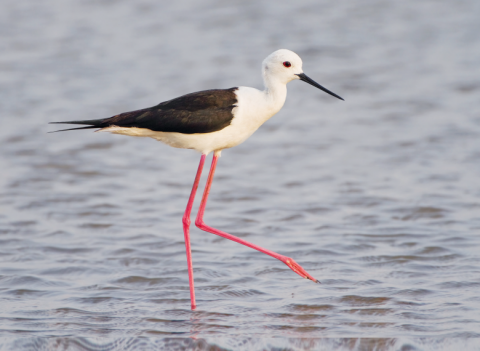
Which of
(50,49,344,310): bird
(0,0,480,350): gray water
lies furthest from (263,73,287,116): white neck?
(0,0,480,350): gray water

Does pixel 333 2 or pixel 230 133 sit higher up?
pixel 333 2

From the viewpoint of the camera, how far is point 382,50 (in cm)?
1350

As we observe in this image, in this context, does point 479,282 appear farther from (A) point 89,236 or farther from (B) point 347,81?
(B) point 347,81

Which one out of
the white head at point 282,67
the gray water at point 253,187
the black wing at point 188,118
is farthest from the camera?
the white head at point 282,67

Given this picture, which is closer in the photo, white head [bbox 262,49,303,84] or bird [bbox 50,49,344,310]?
bird [bbox 50,49,344,310]

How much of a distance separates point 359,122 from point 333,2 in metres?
6.38

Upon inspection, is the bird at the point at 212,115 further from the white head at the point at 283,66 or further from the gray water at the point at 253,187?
the gray water at the point at 253,187

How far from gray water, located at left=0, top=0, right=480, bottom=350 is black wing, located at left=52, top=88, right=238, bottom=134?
4.64 ft

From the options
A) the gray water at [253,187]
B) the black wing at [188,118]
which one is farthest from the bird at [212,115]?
the gray water at [253,187]

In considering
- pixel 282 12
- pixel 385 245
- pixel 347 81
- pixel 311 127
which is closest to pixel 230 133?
pixel 385 245

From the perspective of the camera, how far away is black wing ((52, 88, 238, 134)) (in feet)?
17.7

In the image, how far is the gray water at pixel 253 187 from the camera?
519cm

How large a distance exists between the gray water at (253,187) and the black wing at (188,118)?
1.41m

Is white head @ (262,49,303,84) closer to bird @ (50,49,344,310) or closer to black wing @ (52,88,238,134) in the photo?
bird @ (50,49,344,310)
